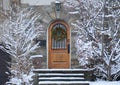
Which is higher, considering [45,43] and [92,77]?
[45,43]

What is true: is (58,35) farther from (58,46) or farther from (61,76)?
(61,76)

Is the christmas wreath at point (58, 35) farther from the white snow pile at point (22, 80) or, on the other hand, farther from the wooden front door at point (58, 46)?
the white snow pile at point (22, 80)

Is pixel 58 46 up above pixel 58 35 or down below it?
below

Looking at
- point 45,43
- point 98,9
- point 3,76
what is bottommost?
point 3,76

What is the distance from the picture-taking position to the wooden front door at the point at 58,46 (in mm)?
15328

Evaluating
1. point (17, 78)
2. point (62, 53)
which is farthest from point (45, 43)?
point (17, 78)

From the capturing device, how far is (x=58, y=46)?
1541cm

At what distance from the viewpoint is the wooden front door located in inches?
603

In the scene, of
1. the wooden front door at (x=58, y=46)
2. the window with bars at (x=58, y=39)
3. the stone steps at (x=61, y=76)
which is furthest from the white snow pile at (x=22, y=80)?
the window with bars at (x=58, y=39)

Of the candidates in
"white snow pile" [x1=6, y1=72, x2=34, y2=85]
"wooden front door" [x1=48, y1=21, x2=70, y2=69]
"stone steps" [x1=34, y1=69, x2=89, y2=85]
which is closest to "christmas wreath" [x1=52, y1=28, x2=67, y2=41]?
"wooden front door" [x1=48, y1=21, x2=70, y2=69]

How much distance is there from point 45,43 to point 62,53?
0.74m

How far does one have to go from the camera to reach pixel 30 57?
14.7 meters

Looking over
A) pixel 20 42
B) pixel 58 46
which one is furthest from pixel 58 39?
pixel 20 42

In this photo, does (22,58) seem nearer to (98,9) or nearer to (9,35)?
(9,35)
